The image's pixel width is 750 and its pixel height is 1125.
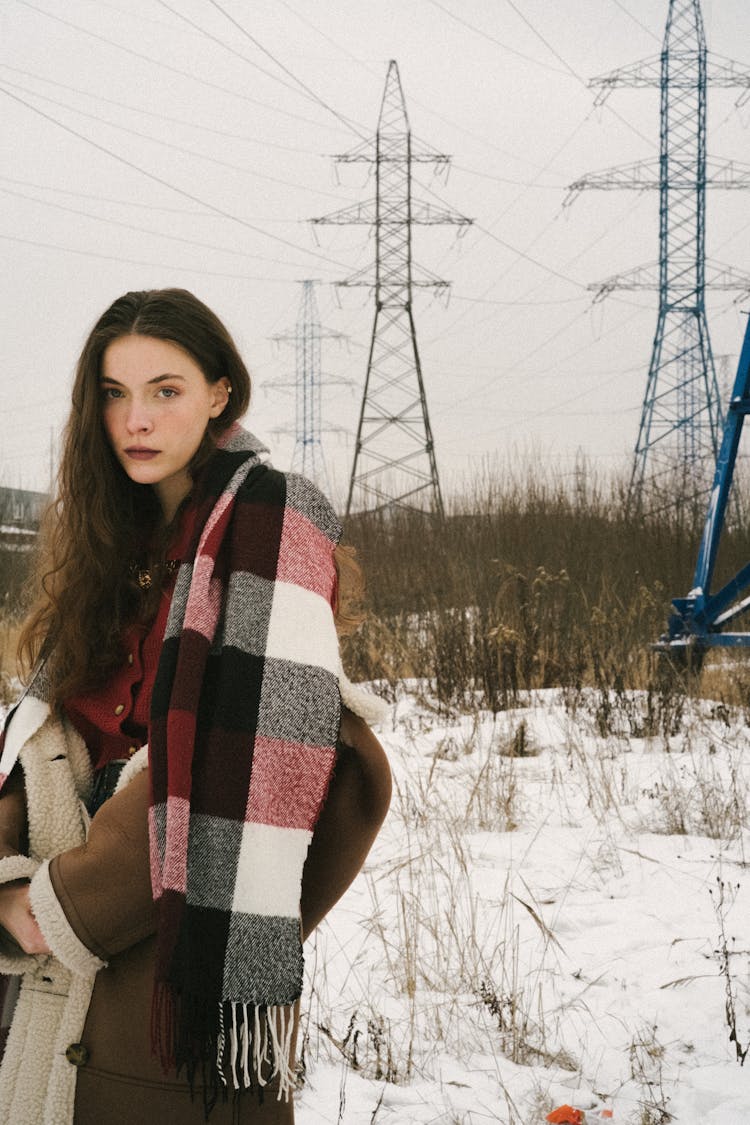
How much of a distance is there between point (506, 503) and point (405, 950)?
7.67 meters

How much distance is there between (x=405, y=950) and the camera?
243cm

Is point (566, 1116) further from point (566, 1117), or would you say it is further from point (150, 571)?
point (150, 571)

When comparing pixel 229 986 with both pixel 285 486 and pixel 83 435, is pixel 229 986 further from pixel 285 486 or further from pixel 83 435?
pixel 83 435

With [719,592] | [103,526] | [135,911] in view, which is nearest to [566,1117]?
[135,911]

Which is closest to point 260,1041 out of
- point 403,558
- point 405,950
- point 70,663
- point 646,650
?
point 70,663

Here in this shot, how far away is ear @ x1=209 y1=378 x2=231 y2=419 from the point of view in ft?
5.20

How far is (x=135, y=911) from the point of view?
1.22 m

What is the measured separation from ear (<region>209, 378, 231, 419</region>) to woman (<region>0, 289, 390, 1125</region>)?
2.2 inches

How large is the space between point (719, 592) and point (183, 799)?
5262 millimetres

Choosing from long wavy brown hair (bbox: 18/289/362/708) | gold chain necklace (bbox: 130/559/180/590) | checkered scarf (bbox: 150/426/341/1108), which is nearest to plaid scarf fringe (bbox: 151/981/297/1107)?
checkered scarf (bbox: 150/426/341/1108)

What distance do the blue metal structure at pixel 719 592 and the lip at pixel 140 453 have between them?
466 cm

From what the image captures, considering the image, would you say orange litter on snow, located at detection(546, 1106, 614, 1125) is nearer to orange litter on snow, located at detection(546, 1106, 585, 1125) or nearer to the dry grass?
orange litter on snow, located at detection(546, 1106, 585, 1125)

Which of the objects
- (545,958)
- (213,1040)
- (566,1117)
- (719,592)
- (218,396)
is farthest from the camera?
(719,592)

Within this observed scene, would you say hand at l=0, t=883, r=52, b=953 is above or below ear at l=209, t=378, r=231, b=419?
below
